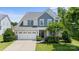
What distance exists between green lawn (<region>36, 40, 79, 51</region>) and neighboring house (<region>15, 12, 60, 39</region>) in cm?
29

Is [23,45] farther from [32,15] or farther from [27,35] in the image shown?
[32,15]

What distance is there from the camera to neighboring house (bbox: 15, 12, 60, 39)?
6.99 meters

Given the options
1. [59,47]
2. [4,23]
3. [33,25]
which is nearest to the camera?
[4,23]

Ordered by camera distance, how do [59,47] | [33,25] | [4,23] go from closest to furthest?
[4,23], [59,47], [33,25]

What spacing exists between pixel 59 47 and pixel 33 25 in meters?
0.87

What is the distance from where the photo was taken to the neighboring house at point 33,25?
699cm

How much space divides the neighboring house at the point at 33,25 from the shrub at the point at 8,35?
0.12m

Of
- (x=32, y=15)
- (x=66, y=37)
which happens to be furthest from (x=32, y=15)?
(x=66, y=37)

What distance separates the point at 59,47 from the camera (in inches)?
274

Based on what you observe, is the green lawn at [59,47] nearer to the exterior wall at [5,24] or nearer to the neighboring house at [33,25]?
the neighboring house at [33,25]

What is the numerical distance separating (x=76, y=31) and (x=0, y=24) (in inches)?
74.4

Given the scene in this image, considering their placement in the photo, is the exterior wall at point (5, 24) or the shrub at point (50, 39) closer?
the exterior wall at point (5, 24)

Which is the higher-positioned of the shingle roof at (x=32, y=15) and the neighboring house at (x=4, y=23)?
the shingle roof at (x=32, y=15)

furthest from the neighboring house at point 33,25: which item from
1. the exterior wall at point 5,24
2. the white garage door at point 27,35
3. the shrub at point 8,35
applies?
the exterior wall at point 5,24
